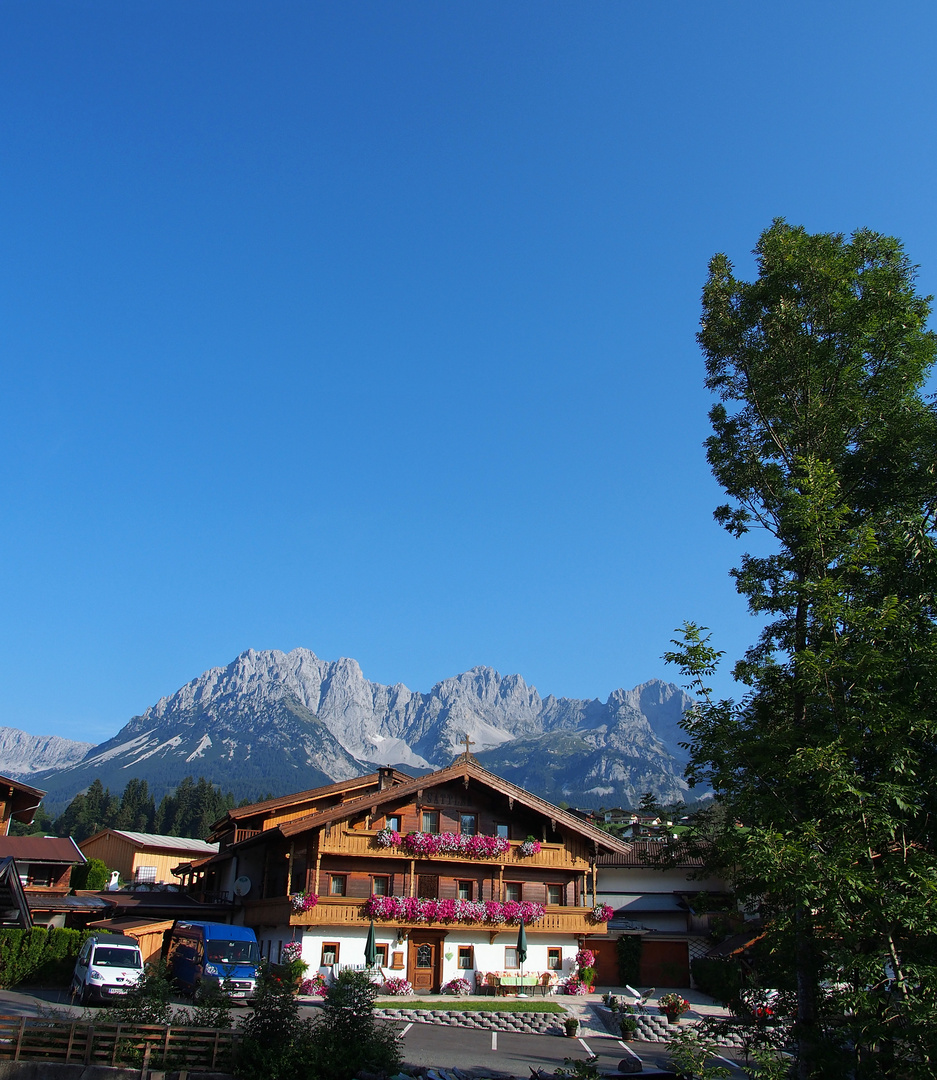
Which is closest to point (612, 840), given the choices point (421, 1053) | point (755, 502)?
point (421, 1053)

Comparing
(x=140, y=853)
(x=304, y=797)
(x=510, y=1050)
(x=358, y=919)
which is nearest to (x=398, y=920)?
(x=358, y=919)

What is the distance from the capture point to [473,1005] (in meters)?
30.9

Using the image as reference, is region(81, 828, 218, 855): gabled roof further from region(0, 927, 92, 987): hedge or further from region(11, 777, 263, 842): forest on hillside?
region(11, 777, 263, 842): forest on hillside

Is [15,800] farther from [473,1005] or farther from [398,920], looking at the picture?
[473,1005]

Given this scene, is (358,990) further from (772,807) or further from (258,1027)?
(772,807)

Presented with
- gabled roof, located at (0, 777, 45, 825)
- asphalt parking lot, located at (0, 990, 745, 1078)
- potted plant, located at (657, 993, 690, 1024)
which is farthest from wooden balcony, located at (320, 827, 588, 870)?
gabled roof, located at (0, 777, 45, 825)

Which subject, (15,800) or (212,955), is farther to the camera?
(15,800)

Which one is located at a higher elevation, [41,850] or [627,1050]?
[41,850]

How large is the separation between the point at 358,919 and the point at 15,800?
1786 centimetres

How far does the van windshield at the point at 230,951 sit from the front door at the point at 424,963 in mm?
9051

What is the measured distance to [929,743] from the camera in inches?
545

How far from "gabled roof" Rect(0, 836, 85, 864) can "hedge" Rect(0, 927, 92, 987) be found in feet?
41.7

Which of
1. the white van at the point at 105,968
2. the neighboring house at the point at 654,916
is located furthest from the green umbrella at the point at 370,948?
the neighboring house at the point at 654,916

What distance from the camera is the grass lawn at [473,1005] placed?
1174 inches
